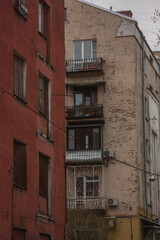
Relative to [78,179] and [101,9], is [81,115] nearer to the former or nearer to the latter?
[78,179]

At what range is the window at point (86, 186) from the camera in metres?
45.6

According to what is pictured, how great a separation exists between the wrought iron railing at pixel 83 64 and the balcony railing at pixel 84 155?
19.2ft

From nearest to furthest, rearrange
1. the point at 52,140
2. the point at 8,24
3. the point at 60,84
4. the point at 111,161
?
the point at 8,24
the point at 52,140
the point at 60,84
the point at 111,161

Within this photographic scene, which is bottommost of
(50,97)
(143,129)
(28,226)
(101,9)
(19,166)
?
(28,226)

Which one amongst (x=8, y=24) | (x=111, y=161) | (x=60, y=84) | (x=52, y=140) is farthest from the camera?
(x=111, y=161)

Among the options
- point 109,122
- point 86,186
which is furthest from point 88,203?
point 109,122

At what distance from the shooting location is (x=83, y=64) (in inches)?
1866

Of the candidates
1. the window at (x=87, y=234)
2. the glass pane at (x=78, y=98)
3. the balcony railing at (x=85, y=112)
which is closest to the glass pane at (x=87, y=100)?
the glass pane at (x=78, y=98)

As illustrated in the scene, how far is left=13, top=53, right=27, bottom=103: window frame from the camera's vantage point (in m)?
21.2

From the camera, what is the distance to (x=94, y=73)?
47000mm

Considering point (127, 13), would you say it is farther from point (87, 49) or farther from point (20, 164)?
point (20, 164)

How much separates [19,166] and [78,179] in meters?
25.5

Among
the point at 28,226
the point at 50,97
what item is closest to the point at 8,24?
the point at 50,97

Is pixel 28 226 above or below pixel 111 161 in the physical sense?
below
